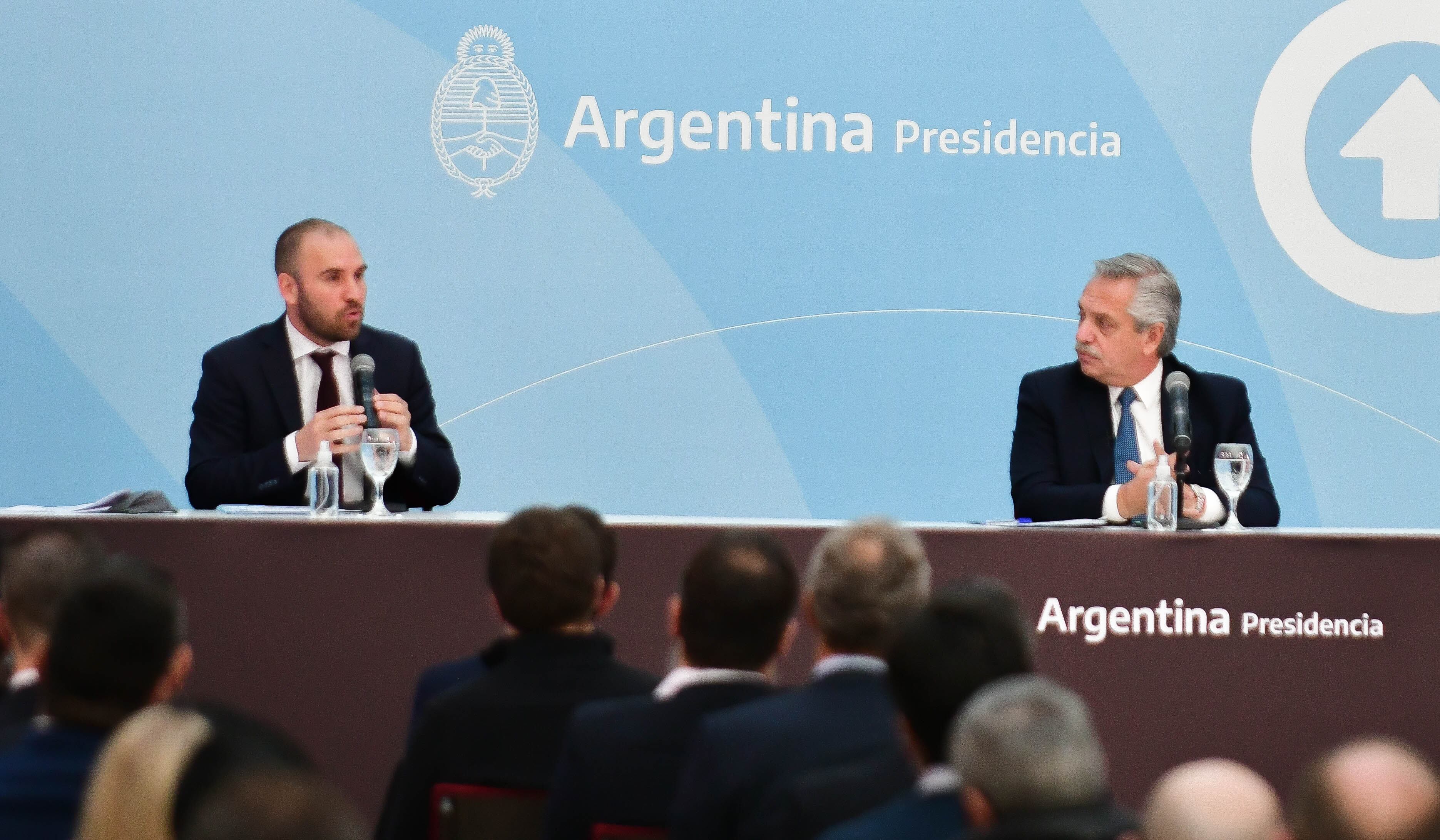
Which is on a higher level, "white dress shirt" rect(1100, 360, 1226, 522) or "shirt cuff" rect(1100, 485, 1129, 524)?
"white dress shirt" rect(1100, 360, 1226, 522)

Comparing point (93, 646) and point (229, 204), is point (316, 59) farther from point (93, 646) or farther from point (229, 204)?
point (93, 646)

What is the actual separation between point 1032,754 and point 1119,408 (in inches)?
110

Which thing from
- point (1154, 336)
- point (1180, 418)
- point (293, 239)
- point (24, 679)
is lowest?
point (24, 679)

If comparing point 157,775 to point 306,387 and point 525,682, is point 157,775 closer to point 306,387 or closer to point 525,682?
point 525,682

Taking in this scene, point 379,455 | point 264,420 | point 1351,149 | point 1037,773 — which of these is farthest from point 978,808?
point 1351,149

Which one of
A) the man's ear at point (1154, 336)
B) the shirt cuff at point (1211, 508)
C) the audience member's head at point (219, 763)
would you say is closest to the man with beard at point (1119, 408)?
the man's ear at point (1154, 336)

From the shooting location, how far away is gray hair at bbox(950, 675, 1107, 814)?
1.38 m

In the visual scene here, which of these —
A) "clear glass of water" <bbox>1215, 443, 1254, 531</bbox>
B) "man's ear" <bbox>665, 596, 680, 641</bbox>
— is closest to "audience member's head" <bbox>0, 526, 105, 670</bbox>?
"man's ear" <bbox>665, 596, 680, 641</bbox>

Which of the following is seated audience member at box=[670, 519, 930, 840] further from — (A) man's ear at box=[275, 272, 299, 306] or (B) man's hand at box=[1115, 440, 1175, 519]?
(A) man's ear at box=[275, 272, 299, 306]

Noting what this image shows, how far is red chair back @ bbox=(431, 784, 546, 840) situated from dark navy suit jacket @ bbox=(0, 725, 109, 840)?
0.54 m

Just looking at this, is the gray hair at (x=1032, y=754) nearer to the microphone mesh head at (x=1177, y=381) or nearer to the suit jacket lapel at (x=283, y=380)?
the microphone mesh head at (x=1177, y=381)

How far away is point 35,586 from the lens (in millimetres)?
2252

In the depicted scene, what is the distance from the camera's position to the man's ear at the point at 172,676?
71.6 inches

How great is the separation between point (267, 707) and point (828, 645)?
4.61 feet
